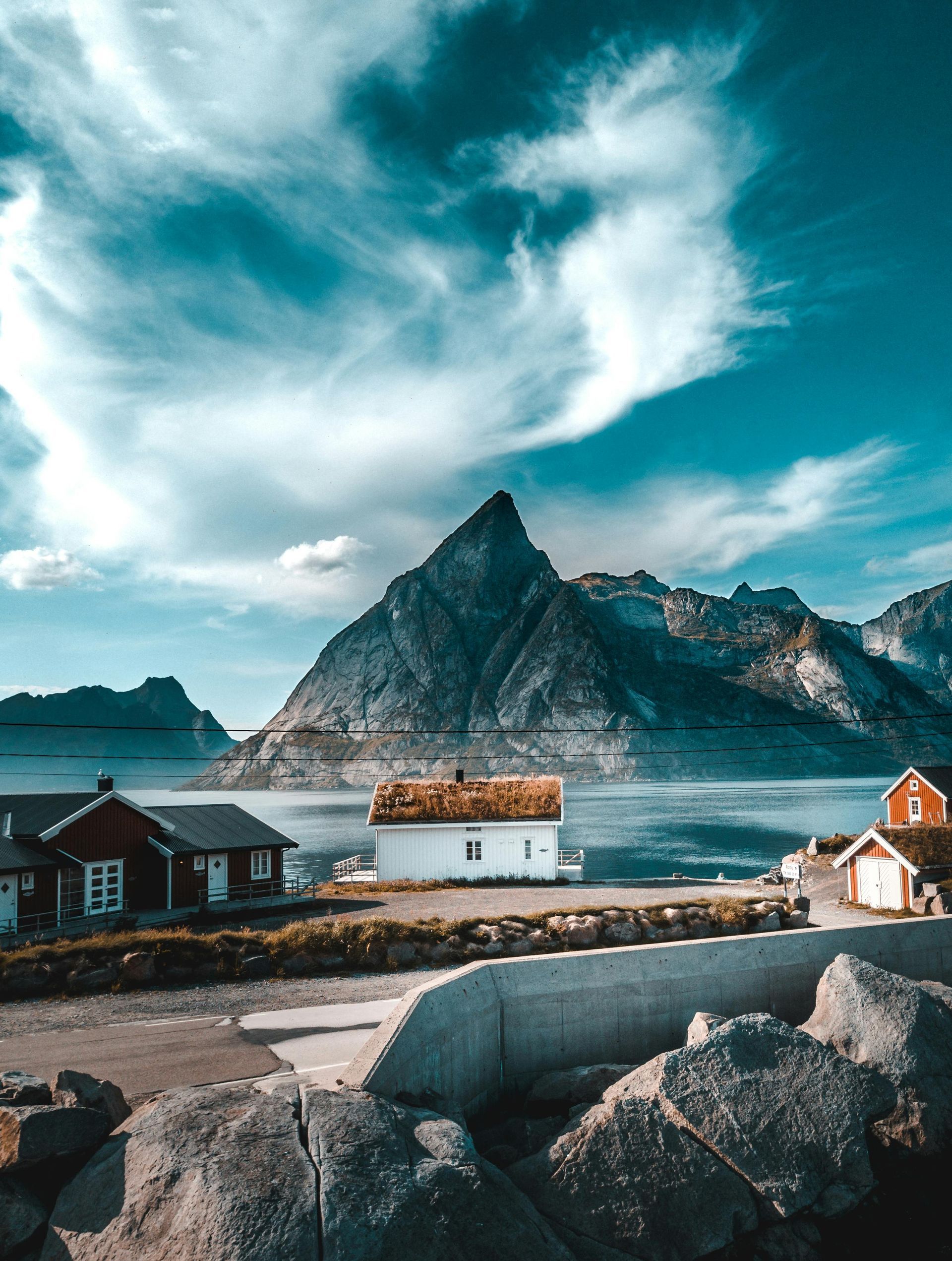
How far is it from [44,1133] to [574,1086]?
20.4 ft

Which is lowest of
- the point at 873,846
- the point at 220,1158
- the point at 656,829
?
the point at 656,829

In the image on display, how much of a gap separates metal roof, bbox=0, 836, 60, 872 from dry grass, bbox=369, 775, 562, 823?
1550 cm

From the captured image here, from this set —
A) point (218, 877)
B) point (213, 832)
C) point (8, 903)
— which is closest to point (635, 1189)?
point (8, 903)

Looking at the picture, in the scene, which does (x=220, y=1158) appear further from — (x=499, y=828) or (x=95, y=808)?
(x=499, y=828)

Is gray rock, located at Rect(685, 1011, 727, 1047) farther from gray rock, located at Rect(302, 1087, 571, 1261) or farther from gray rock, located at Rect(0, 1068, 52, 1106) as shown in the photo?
gray rock, located at Rect(0, 1068, 52, 1106)

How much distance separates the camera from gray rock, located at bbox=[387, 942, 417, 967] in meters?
18.9

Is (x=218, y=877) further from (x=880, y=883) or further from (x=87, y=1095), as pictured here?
(x=880, y=883)

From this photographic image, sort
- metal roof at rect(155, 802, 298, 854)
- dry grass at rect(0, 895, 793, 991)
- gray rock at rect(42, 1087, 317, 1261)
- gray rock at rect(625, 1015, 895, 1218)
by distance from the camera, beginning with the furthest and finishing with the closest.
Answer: metal roof at rect(155, 802, 298, 854)
dry grass at rect(0, 895, 793, 991)
gray rock at rect(625, 1015, 895, 1218)
gray rock at rect(42, 1087, 317, 1261)

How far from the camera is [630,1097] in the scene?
8914mm

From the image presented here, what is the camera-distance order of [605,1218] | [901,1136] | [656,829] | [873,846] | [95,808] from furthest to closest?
[656,829]
[873,846]
[95,808]
[901,1136]
[605,1218]

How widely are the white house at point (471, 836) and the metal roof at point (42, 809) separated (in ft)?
42.9

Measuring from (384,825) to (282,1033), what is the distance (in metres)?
26.7

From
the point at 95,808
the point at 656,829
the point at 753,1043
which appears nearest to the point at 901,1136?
the point at 753,1043

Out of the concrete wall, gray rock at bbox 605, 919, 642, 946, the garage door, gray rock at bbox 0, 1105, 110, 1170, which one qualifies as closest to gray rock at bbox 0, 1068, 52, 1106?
gray rock at bbox 0, 1105, 110, 1170
